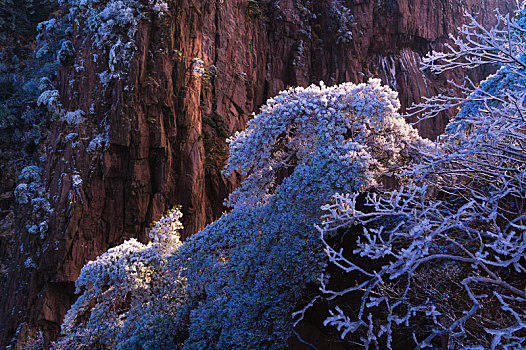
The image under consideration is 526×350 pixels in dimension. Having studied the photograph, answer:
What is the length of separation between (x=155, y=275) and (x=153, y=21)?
8.60 meters

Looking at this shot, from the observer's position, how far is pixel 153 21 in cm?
1197

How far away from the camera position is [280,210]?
18.1 ft

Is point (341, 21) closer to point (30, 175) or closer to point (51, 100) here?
point (51, 100)

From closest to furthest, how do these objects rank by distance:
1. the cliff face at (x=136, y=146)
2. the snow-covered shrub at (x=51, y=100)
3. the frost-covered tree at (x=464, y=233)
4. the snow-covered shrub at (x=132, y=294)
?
the frost-covered tree at (x=464, y=233), the snow-covered shrub at (x=132, y=294), the cliff face at (x=136, y=146), the snow-covered shrub at (x=51, y=100)

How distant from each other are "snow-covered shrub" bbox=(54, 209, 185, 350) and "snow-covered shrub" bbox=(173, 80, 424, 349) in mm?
502

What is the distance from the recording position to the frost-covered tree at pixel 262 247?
17.0 ft

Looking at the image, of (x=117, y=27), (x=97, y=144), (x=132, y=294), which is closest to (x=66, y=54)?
(x=117, y=27)

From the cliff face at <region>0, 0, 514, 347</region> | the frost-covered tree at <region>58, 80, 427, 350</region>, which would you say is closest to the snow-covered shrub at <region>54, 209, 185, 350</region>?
the frost-covered tree at <region>58, 80, 427, 350</region>

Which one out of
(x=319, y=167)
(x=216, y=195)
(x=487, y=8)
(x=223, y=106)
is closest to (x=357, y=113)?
(x=319, y=167)

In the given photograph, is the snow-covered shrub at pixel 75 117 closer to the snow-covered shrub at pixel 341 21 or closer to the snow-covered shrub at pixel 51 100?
the snow-covered shrub at pixel 51 100

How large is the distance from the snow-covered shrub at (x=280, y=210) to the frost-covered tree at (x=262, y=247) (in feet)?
0.05

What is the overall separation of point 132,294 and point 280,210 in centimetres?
353

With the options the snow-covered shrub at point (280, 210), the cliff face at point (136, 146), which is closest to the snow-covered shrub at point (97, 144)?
the cliff face at point (136, 146)

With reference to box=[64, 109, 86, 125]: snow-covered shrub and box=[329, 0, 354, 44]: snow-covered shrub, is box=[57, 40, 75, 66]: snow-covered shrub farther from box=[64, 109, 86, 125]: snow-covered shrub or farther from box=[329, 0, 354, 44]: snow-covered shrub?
box=[329, 0, 354, 44]: snow-covered shrub
